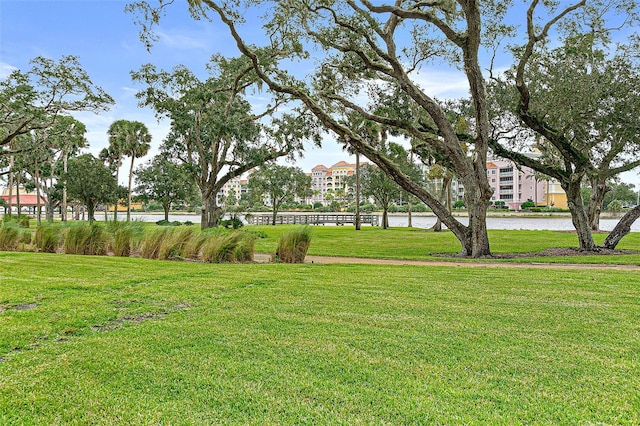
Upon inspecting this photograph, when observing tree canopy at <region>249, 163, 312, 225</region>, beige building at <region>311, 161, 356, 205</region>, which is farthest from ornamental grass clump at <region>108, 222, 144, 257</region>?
beige building at <region>311, 161, 356, 205</region>

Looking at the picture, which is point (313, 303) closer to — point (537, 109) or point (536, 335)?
point (536, 335)

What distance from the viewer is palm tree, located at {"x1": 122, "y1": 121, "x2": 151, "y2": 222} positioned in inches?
1800

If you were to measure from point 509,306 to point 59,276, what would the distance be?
7.67m

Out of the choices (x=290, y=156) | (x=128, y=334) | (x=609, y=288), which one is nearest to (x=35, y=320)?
(x=128, y=334)

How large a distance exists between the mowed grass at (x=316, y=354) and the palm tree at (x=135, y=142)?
41.6 metres

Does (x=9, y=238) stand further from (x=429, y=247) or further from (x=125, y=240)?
(x=429, y=247)

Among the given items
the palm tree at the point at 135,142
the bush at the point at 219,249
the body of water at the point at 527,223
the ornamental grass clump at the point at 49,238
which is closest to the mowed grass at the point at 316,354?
the bush at the point at 219,249

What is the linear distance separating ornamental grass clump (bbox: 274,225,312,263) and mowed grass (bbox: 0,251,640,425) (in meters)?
5.17

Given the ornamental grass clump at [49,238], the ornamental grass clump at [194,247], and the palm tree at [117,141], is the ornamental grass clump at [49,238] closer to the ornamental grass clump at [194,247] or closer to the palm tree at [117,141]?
the ornamental grass clump at [194,247]

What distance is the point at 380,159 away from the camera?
1683 cm

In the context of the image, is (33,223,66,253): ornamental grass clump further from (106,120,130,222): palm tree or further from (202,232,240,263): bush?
(106,120,130,222): palm tree

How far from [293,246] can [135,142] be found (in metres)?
38.8

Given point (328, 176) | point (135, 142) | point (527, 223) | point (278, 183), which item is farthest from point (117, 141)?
point (328, 176)

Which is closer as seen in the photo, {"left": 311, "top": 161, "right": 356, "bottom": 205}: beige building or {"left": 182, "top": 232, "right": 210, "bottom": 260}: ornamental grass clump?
{"left": 182, "top": 232, "right": 210, "bottom": 260}: ornamental grass clump
